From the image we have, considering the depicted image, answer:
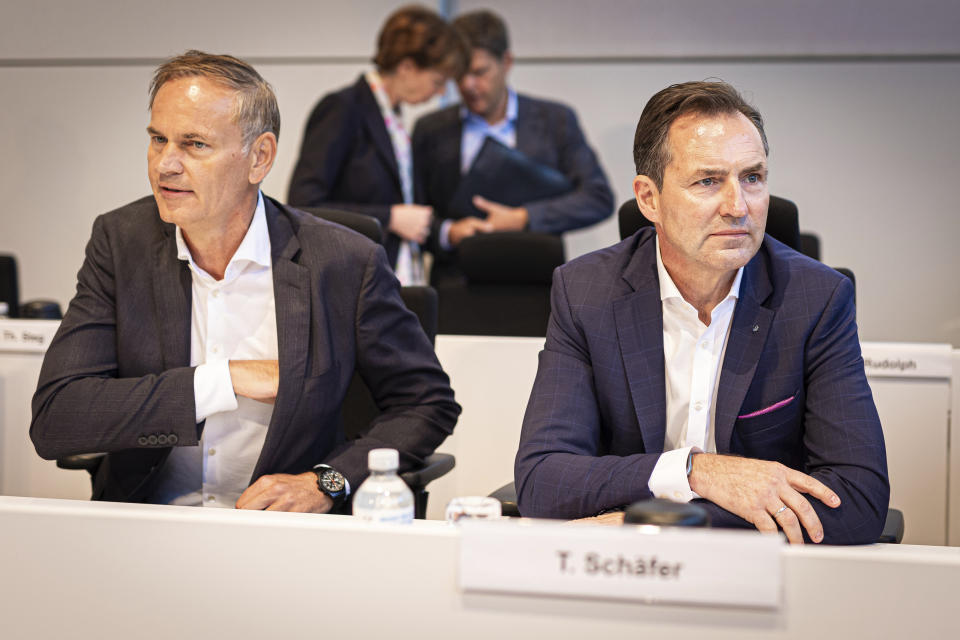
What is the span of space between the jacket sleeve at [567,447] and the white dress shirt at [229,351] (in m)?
0.58

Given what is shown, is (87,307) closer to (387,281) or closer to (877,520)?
(387,281)

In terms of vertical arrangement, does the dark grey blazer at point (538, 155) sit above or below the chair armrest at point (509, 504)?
above

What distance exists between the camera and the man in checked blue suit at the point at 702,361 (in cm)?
152

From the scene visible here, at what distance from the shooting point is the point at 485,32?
3.95 meters

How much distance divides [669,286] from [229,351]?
0.87m

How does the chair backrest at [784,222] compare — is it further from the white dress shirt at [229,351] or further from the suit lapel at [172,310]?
the suit lapel at [172,310]

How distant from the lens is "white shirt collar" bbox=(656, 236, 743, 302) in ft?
5.66

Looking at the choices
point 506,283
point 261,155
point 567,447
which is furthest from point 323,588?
point 506,283

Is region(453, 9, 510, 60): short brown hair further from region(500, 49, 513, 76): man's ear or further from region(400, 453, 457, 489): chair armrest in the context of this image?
region(400, 453, 457, 489): chair armrest

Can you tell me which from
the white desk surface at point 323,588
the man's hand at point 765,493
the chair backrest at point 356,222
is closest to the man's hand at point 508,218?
the chair backrest at point 356,222

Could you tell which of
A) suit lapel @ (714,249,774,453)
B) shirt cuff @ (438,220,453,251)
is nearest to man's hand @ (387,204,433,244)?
shirt cuff @ (438,220,453,251)

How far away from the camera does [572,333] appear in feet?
5.73

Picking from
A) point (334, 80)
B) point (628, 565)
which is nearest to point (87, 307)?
point (628, 565)

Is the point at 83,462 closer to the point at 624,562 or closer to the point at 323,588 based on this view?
the point at 323,588
